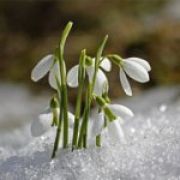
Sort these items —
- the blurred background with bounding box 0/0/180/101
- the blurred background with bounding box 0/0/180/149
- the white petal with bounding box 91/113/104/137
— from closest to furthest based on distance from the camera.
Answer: the white petal with bounding box 91/113/104/137 → the blurred background with bounding box 0/0/180/149 → the blurred background with bounding box 0/0/180/101

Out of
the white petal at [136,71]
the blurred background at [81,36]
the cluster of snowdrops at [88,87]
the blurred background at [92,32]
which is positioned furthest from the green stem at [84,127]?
the blurred background at [92,32]

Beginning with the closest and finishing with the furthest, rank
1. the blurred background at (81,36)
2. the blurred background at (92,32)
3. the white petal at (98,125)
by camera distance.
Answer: the white petal at (98,125)
the blurred background at (81,36)
the blurred background at (92,32)

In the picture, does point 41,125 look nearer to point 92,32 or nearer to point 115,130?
point 115,130

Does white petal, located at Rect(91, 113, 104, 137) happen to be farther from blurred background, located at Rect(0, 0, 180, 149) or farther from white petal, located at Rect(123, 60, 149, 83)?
blurred background, located at Rect(0, 0, 180, 149)

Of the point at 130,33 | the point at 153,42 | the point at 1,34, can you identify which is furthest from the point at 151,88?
the point at 1,34

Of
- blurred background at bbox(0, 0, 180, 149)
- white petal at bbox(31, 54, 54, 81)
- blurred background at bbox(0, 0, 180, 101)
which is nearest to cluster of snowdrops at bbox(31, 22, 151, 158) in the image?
white petal at bbox(31, 54, 54, 81)

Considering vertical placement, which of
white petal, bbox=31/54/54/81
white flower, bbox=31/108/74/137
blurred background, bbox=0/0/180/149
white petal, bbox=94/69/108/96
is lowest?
white flower, bbox=31/108/74/137

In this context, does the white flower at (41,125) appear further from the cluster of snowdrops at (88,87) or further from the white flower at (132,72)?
the white flower at (132,72)
